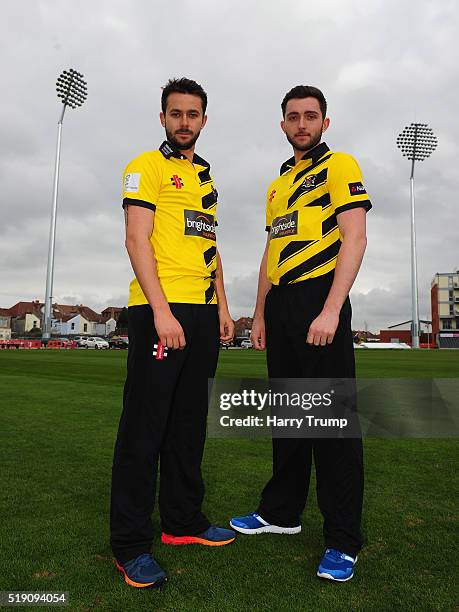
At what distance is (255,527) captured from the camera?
120 inches

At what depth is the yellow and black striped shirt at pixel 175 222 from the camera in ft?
8.87

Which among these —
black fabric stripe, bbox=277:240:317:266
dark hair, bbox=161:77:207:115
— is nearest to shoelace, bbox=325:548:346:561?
black fabric stripe, bbox=277:240:317:266

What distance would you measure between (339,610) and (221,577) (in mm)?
580

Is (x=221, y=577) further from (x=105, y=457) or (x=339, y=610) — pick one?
(x=105, y=457)

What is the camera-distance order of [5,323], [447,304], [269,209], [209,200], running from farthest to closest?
1. [5,323]
2. [447,304]
3. [269,209]
4. [209,200]

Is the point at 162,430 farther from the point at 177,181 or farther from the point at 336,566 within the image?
the point at 177,181

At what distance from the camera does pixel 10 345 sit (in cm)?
4859

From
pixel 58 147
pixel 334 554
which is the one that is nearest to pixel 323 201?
pixel 334 554

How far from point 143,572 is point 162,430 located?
2.16 ft

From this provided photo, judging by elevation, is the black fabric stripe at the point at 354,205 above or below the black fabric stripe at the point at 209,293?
above

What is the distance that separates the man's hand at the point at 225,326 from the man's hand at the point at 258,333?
0.50ft

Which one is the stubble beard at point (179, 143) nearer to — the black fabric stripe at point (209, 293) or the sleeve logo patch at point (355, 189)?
the black fabric stripe at point (209, 293)

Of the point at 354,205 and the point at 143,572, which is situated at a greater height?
the point at 354,205

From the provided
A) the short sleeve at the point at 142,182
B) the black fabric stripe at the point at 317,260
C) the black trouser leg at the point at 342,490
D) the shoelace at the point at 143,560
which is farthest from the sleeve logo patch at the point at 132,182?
the shoelace at the point at 143,560
